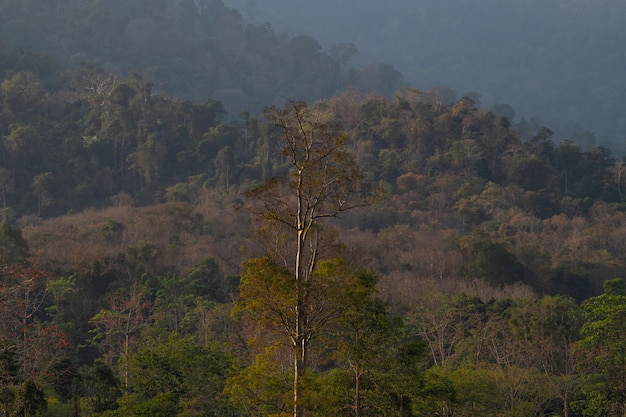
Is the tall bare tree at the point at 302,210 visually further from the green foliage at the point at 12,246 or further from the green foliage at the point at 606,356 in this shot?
the green foliage at the point at 12,246

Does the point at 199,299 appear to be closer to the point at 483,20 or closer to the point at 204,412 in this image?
the point at 204,412

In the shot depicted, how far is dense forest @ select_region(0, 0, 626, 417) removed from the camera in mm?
17062

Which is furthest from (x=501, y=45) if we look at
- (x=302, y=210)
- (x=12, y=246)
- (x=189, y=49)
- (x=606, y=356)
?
(x=302, y=210)

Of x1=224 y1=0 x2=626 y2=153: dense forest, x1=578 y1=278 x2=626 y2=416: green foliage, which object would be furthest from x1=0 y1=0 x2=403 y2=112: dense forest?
x1=578 y1=278 x2=626 y2=416: green foliage

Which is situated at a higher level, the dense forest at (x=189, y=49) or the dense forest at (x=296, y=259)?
the dense forest at (x=189, y=49)

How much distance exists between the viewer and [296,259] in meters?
16.9

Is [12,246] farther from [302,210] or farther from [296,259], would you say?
[296,259]

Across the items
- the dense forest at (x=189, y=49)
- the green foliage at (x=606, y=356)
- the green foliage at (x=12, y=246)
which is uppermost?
the dense forest at (x=189, y=49)

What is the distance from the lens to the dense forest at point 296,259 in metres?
17.1

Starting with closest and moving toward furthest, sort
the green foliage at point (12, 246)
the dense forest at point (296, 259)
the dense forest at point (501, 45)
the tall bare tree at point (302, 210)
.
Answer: the tall bare tree at point (302, 210), the dense forest at point (296, 259), the green foliage at point (12, 246), the dense forest at point (501, 45)

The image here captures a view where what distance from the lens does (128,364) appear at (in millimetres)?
22719

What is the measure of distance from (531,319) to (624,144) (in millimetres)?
87233

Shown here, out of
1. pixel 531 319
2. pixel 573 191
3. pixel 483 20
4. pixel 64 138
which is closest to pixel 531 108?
pixel 483 20

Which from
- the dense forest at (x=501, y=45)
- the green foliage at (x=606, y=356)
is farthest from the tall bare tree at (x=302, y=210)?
the dense forest at (x=501, y=45)
